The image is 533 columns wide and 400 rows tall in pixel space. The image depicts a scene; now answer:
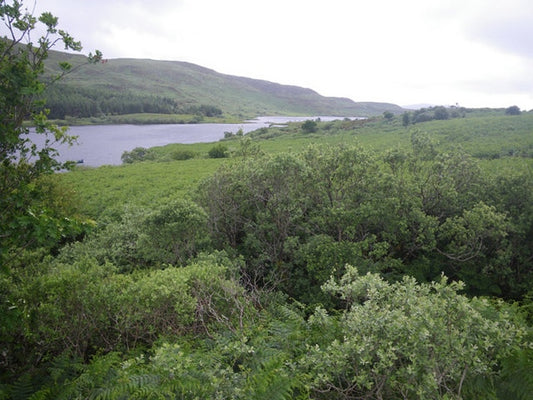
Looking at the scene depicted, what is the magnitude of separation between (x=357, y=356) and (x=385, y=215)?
400 inches

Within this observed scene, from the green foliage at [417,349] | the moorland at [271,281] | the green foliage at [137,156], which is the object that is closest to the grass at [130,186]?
the moorland at [271,281]

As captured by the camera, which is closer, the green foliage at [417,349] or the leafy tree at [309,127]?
the green foliage at [417,349]

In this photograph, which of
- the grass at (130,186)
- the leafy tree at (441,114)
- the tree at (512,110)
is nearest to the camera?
the grass at (130,186)

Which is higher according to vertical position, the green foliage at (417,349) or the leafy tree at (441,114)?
the leafy tree at (441,114)

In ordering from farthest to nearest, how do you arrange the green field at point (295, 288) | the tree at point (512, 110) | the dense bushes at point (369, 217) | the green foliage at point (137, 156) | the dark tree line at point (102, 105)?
the dark tree line at point (102, 105) → the tree at point (512, 110) → the green foliage at point (137, 156) → the dense bushes at point (369, 217) → the green field at point (295, 288)

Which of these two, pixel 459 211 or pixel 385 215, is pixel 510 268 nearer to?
pixel 459 211

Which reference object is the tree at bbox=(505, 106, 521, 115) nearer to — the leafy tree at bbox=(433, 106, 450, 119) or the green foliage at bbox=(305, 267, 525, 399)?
the leafy tree at bbox=(433, 106, 450, 119)

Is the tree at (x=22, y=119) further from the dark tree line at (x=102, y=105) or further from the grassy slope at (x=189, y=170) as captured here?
the dark tree line at (x=102, y=105)

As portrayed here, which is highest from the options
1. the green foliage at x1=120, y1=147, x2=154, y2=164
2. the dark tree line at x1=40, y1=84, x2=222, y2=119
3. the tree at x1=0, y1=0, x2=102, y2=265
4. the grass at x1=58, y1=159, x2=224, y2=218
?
the dark tree line at x1=40, y1=84, x2=222, y2=119

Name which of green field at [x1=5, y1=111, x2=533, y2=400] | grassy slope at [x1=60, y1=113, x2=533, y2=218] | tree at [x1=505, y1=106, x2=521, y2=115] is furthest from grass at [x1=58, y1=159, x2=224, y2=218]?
tree at [x1=505, y1=106, x2=521, y2=115]

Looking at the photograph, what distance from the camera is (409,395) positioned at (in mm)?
4996

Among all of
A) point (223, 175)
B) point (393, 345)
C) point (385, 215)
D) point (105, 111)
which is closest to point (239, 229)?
point (223, 175)

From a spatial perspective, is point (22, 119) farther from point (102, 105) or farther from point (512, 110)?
point (102, 105)

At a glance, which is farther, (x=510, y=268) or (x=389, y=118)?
(x=389, y=118)
